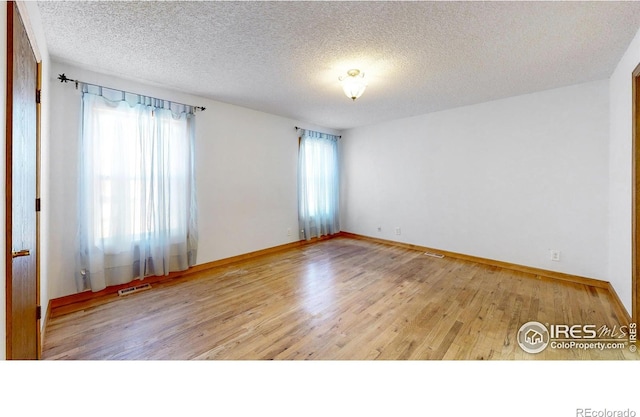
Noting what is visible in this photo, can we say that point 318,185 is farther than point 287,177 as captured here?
Yes

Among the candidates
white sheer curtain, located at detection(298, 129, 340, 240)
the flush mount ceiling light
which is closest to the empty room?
the flush mount ceiling light

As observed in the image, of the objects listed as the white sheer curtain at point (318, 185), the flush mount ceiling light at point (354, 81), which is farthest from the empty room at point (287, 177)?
the white sheer curtain at point (318, 185)

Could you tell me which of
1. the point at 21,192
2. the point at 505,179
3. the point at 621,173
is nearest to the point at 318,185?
the point at 505,179

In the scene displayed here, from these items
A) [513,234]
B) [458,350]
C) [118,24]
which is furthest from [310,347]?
[513,234]

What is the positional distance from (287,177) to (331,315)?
3.03 m

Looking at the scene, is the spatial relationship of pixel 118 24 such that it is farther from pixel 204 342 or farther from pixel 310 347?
pixel 310 347

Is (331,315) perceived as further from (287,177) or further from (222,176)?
(287,177)

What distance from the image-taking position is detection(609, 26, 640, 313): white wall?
2215mm

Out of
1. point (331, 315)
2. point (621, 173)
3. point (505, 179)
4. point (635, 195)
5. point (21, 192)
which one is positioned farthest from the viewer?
point (505, 179)

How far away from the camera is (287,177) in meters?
4.77

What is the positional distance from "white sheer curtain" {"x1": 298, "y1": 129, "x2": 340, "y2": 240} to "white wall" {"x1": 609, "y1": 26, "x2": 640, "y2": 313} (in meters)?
4.14

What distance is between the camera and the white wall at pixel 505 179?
3.01 meters

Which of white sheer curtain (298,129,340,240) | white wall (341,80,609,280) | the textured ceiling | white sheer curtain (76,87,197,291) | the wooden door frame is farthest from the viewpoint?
white sheer curtain (298,129,340,240)

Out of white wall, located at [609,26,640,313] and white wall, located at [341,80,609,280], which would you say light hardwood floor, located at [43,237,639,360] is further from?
white wall, located at [341,80,609,280]
